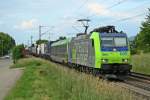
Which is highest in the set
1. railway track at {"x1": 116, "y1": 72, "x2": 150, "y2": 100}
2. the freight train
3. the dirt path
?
the freight train

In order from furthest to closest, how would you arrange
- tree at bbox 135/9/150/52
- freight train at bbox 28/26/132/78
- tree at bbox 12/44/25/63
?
1. tree at bbox 135/9/150/52
2. tree at bbox 12/44/25/63
3. freight train at bbox 28/26/132/78

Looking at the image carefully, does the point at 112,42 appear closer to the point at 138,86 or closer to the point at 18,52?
the point at 138,86

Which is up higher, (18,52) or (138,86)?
(18,52)

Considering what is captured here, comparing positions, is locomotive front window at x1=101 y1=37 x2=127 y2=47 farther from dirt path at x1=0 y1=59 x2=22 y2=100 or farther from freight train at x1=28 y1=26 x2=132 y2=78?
dirt path at x1=0 y1=59 x2=22 y2=100

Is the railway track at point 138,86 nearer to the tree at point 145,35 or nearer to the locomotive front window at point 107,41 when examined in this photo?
the locomotive front window at point 107,41

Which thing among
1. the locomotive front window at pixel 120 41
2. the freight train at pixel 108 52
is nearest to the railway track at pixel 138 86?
the freight train at pixel 108 52

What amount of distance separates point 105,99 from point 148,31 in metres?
84.8

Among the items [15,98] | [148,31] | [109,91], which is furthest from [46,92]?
[148,31]

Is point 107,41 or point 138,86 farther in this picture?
point 107,41

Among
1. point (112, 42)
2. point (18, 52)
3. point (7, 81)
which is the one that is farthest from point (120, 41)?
point (18, 52)

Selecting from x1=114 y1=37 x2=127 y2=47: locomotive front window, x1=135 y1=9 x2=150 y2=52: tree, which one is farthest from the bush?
x1=114 y1=37 x2=127 y2=47: locomotive front window

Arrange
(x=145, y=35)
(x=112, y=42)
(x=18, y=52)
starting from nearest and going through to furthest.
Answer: (x=112, y=42) → (x=18, y=52) → (x=145, y=35)

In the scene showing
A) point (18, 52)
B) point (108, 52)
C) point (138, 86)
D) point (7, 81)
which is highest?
point (18, 52)

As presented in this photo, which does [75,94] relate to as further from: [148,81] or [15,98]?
[148,81]
